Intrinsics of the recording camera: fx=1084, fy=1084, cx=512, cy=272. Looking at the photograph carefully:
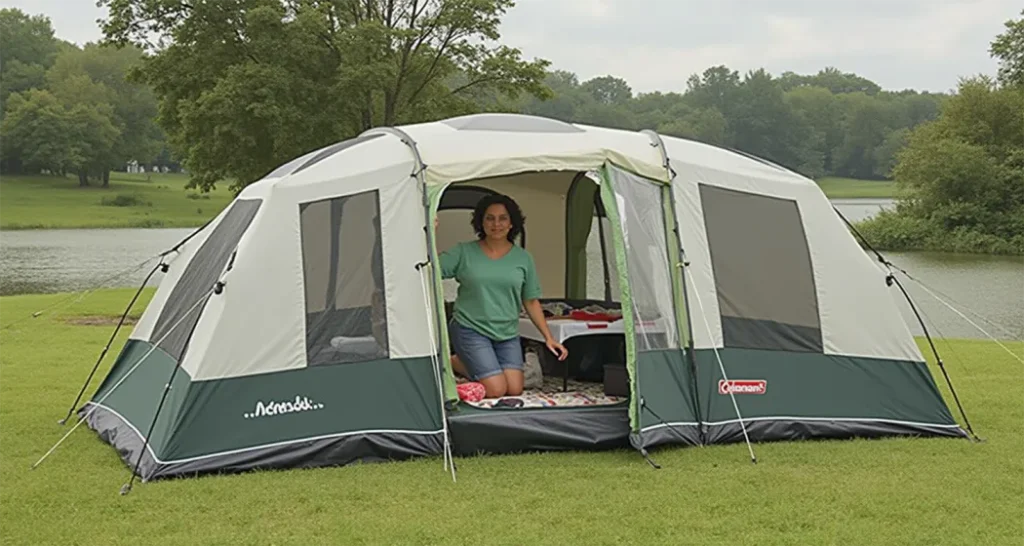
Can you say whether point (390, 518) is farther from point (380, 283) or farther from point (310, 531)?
point (380, 283)

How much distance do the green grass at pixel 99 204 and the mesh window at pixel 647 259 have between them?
1561 inches

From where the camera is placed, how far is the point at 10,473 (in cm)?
556

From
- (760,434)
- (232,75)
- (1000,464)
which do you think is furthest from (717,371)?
(232,75)

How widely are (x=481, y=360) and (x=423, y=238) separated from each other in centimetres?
96

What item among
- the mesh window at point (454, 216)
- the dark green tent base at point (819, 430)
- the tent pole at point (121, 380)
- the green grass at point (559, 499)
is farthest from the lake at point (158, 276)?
the green grass at point (559, 499)

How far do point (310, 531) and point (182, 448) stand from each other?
3.79 ft

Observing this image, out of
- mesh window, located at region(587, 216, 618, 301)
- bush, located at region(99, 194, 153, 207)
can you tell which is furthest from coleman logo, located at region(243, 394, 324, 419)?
bush, located at region(99, 194, 153, 207)

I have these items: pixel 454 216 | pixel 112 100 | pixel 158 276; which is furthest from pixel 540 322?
pixel 112 100

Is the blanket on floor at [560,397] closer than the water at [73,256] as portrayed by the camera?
Yes

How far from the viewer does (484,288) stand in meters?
6.54

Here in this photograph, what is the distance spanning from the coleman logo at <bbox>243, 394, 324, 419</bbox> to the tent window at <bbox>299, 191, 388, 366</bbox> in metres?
0.21

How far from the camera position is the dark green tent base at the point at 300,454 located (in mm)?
5355

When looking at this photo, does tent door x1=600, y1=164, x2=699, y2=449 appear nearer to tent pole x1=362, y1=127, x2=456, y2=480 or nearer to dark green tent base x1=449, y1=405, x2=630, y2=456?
dark green tent base x1=449, y1=405, x2=630, y2=456

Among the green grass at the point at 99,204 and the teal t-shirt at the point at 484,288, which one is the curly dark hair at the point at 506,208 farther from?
the green grass at the point at 99,204
